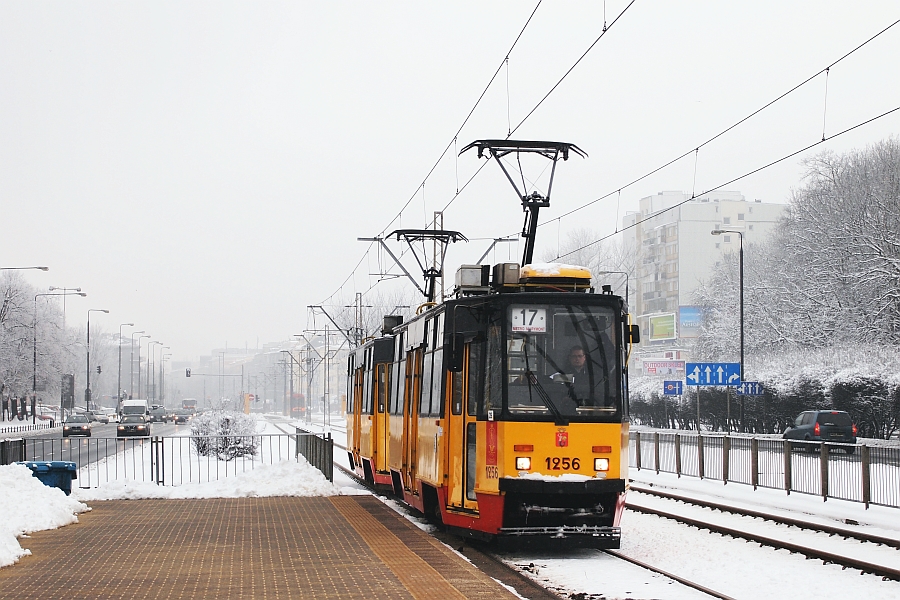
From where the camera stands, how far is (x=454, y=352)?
14.1 metres

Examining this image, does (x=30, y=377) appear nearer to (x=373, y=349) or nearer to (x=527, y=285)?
(x=373, y=349)

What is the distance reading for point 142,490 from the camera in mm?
20812

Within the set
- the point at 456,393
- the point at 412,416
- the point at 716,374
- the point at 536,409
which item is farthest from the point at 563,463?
the point at 716,374

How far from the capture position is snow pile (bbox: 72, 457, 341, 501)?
20.6 metres

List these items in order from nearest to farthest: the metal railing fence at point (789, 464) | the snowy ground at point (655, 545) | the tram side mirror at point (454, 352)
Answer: the snowy ground at point (655, 545)
the tram side mirror at point (454, 352)
the metal railing fence at point (789, 464)

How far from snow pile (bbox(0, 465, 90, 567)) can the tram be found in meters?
5.62

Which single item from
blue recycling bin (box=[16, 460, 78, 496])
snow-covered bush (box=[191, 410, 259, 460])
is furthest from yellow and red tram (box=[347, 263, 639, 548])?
snow-covered bush (box=[191, 410, 259, 460])

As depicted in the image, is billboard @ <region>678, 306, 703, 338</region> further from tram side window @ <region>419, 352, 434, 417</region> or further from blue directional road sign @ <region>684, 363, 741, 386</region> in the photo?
tram side window @ <region>419, 352, 434, 417</region>

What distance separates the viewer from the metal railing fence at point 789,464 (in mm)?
18953

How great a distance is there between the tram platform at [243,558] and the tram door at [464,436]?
658mm

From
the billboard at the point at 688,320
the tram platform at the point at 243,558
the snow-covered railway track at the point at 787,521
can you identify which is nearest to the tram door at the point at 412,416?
the tram platform at the point at 243,558

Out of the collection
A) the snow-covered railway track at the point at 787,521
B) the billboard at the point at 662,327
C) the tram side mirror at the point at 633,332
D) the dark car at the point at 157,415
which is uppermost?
the billboard at the point at 662,327

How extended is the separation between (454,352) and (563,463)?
1962 mm

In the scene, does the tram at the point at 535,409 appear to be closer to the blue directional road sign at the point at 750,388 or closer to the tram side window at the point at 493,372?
the tram side window at the point at 493,372
